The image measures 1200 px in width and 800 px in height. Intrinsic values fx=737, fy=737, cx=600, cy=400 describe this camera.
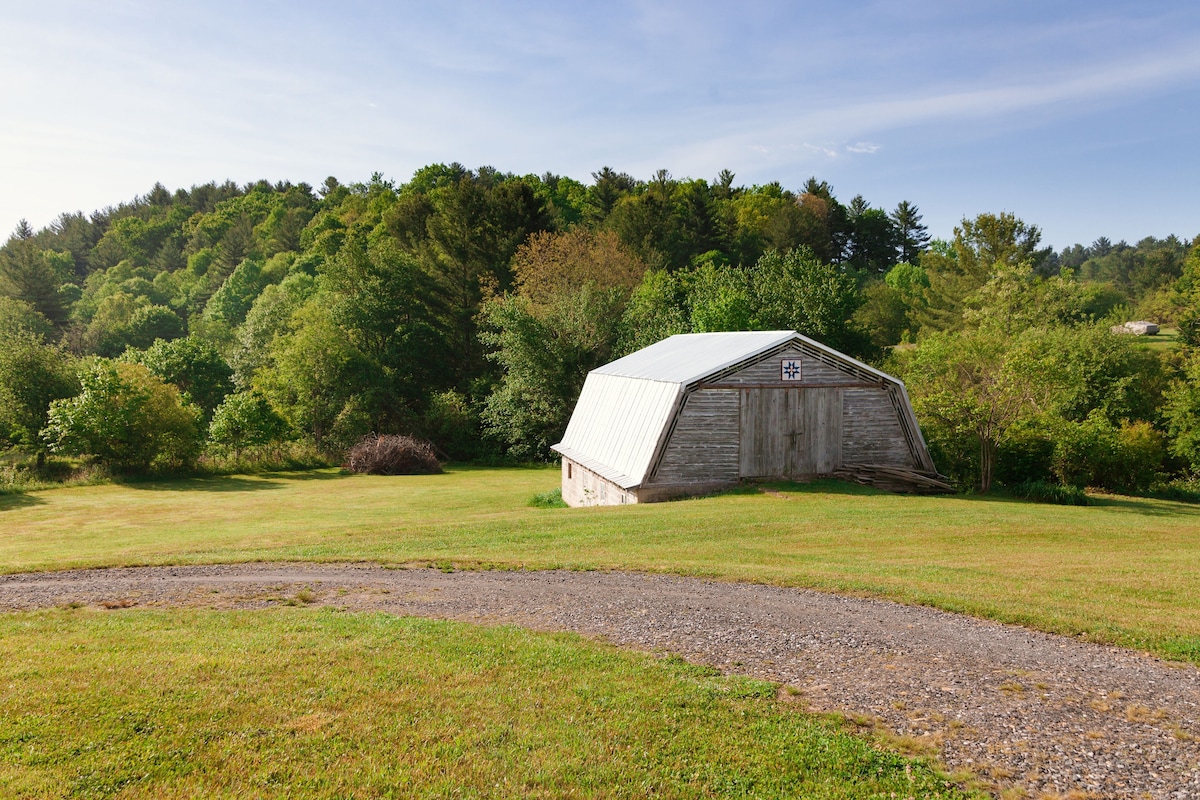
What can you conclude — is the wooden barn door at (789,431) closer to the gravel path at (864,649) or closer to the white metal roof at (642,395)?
the white metal roof at (642,395)

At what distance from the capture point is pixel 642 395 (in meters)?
26.2

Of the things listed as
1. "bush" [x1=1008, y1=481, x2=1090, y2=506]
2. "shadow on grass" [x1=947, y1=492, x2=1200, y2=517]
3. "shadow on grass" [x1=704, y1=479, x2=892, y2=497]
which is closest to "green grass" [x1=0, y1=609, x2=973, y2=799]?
"shadow on grass" [x1=704, y1=479, x2=892, y2=497]

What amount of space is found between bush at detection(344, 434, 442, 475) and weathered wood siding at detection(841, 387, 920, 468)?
2369 cm

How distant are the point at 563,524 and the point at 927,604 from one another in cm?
971

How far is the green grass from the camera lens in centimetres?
571

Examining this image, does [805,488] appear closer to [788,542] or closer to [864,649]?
[788,542]

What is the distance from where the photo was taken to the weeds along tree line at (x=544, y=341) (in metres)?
29.0

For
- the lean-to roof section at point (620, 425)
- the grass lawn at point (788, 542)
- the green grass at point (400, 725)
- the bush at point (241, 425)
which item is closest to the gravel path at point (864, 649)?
the green grass at point (400, 725)

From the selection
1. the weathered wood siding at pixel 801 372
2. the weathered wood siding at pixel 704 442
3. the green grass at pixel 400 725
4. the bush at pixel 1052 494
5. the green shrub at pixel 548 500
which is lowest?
the green shrub at pixel 548 500

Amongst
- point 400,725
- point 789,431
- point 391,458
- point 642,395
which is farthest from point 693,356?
point 400,725

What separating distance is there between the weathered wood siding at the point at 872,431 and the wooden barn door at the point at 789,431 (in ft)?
1.12

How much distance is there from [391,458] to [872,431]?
25260mm

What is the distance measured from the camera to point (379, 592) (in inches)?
472

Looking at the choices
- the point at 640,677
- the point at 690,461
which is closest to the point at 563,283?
the point at 690,461
